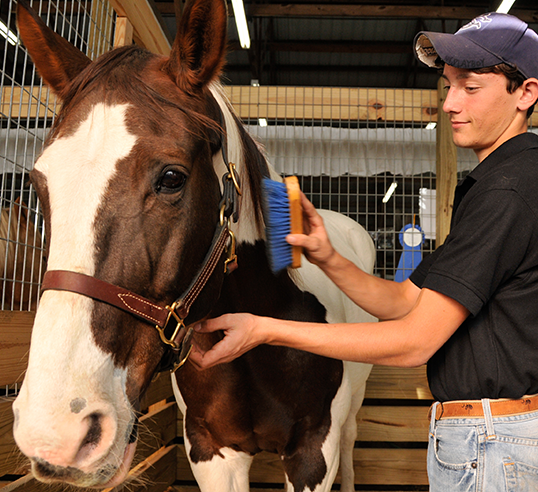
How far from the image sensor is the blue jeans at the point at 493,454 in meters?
1.04

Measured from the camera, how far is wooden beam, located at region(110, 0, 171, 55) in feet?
7.63

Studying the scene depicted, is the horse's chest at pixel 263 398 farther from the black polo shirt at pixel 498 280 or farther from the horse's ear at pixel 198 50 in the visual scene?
the horse's ear at pixel 198 50

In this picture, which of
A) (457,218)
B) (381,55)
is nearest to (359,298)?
(457,218)

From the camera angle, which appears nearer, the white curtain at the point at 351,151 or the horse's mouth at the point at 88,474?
the horse's mouth at the point at 88,474

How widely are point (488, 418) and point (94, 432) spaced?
2.73ft

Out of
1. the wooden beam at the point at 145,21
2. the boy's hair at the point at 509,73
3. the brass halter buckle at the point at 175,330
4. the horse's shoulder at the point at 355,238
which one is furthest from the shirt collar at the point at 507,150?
the wooden beam at the point at 145,21

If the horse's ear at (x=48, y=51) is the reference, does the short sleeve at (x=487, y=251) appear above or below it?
below

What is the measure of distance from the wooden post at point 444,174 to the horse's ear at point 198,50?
244 centimetres

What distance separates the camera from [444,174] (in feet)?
10.8

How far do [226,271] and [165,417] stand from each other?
6.72 feet

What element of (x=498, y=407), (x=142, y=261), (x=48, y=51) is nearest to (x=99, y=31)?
(x=48, y=51)

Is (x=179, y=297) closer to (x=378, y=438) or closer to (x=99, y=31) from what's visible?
(x=99, y=31)

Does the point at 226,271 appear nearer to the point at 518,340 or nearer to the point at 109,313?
the point at 109,313

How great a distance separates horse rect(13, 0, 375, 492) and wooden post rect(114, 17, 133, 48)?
1.01 m
